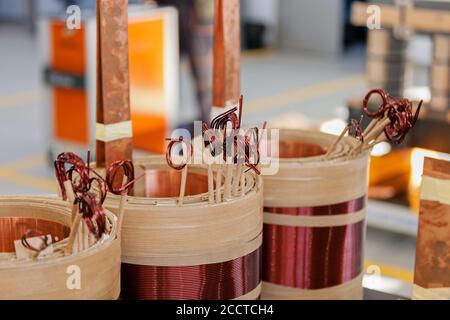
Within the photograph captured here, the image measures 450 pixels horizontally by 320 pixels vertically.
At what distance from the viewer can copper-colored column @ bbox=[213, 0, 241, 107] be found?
171 cm

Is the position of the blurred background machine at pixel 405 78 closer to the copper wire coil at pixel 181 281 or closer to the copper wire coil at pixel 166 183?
the copper wire coil at pixel 166 183

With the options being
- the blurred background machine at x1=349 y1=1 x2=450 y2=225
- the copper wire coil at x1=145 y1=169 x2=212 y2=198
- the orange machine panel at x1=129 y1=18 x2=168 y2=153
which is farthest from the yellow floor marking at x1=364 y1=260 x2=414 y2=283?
the copper wire coil at x1=145 y1=169 x2=212 y2=198

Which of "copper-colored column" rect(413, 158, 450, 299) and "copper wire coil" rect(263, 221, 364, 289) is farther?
"copper wire coil" rect(263, 221, 364, 289)

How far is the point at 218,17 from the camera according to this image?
171 centimetres

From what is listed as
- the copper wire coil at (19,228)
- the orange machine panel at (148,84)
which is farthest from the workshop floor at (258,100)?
the copper wire coil at (19,228)

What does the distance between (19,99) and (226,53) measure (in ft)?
21.4

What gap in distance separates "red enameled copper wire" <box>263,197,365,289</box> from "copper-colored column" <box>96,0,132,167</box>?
32 cm

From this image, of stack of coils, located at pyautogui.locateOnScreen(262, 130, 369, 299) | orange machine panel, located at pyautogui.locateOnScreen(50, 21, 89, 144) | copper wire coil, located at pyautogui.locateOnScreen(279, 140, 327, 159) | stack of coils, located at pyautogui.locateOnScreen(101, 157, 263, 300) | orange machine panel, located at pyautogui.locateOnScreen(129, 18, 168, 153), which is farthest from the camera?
orange machine panel, located at pyautogui.locateOnScreen(129, 18, 168, 153)

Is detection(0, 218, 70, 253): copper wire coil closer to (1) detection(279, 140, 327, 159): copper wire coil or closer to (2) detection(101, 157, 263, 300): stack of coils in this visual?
(2) detection(101, 157, 263, 300): stack of coils

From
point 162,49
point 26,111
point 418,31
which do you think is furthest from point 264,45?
point 418,31

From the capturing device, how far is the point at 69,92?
561 centimetres

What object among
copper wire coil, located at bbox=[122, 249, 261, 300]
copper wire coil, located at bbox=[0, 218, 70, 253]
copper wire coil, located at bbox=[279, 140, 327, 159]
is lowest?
copper wire coil, located at bbox=[122, 249, 261, 300]

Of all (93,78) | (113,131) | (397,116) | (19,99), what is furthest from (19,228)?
(19,99)

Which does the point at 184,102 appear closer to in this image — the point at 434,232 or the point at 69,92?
the point at 69,92
